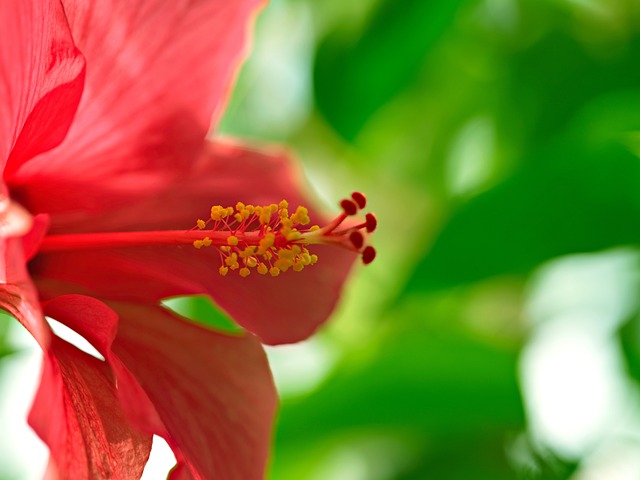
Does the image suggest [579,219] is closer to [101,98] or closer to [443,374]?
[443,374]

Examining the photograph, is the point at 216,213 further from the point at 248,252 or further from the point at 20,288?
the point at 20,288

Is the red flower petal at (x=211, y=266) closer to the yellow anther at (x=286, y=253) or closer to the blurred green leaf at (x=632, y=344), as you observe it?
the yellow anther at (x=286, y=253)

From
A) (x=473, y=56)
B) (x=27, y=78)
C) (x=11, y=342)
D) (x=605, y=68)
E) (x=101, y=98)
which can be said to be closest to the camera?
(x=27, y=78)

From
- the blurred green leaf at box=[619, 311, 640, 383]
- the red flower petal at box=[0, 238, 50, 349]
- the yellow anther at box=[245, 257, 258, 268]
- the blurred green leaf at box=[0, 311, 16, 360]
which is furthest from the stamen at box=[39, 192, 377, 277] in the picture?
the blurred green leaf at box=[619, 311, 640, 383]

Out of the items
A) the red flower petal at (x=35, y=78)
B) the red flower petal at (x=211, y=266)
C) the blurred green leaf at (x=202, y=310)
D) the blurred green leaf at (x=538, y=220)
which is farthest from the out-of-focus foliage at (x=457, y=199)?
the red flower petal at (x=35, y=78)

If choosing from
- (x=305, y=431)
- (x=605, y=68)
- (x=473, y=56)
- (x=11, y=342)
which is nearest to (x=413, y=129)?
(x=473, y=56)

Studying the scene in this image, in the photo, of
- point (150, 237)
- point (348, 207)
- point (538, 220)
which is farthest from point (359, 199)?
point (538, 220)

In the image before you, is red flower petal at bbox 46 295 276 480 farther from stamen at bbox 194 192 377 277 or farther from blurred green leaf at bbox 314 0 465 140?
blurred green leaf at bbox 314 0 465 140
